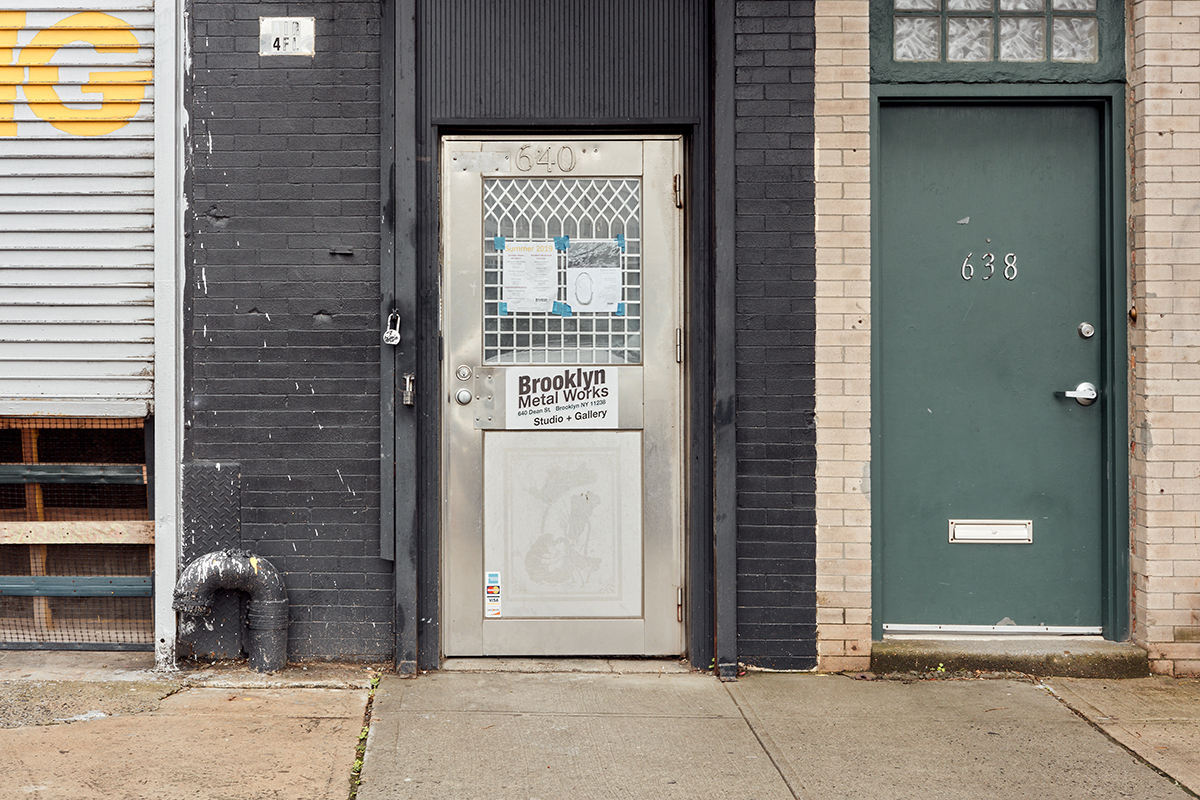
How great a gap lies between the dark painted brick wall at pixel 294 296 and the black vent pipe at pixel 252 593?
12 cm

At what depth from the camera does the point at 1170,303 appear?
4.31 metres

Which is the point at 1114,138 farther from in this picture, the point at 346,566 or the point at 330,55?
the point at 346,566

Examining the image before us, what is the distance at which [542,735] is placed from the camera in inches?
141

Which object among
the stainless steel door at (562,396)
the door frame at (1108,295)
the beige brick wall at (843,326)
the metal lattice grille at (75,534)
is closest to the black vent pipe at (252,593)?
the metal lattice grille at (75,534)

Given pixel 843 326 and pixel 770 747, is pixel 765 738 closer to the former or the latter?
pixel 770 747

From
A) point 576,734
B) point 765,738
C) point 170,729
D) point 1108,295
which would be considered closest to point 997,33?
point 1108,295

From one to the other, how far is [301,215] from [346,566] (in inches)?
64.2

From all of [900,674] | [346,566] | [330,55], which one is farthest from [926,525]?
[330,55]

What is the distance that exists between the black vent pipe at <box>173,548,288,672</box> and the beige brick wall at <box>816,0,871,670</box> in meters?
2.46

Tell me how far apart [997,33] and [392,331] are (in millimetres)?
3163

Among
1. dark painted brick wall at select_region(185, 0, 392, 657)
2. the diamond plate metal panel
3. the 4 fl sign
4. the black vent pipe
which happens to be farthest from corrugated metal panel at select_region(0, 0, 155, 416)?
the black vent pipe

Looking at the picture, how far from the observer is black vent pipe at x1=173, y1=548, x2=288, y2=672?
4.12 m

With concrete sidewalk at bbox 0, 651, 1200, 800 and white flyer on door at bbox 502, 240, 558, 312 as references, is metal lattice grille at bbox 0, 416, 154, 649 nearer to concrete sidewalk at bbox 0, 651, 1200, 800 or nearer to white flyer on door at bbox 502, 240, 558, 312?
concrete sidewalk at bbox 0, 651, 1200, 800

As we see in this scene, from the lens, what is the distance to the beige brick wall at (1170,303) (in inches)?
169
